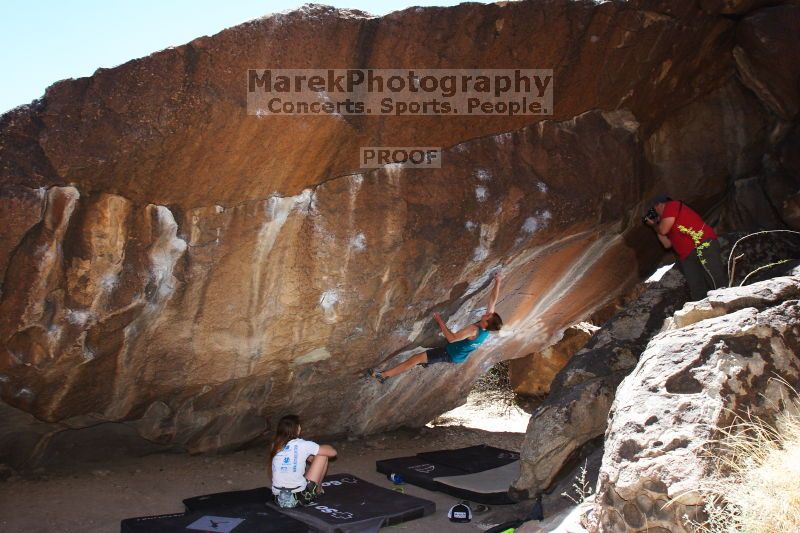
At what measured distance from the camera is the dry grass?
247 centimetres

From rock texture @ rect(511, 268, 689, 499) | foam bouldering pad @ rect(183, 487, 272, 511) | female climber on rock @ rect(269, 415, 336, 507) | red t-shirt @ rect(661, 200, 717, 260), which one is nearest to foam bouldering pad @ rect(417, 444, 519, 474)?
rock texture @ rect(511, 268, 689, 499)

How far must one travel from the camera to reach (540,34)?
4730mm

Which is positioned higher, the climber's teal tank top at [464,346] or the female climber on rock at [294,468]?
the climber's teal tank top at [464,346]

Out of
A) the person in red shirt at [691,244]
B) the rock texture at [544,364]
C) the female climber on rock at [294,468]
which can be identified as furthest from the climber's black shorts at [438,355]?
the rock texture at [544,364]

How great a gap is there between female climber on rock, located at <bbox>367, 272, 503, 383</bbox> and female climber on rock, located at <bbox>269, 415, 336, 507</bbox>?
41.9 inches

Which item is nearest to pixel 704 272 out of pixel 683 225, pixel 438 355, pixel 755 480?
pixel 683 225

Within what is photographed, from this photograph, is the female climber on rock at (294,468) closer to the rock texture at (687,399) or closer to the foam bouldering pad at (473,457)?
the foam bouldering pad at (473,457)

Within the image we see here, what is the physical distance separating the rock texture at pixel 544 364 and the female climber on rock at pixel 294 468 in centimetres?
441

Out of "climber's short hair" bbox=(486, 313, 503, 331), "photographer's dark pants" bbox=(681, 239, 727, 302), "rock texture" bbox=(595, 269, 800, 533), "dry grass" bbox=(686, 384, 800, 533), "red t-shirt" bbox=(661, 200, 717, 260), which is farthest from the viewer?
"climber's short hair" bbox=(486, 313, 503, 331)

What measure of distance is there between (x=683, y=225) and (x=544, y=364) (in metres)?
3.94

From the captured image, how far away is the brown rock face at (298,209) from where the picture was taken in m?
4.06

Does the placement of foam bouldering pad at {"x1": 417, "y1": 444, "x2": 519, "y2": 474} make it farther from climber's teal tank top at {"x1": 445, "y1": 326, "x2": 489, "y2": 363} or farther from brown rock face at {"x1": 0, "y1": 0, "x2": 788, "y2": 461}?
climber's teal tank top at {"x1": 445, "y1": 326, "x2": 489, "y2": 363}

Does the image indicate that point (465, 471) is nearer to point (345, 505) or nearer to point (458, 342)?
point (458, 342)

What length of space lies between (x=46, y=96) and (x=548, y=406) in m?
3.16
